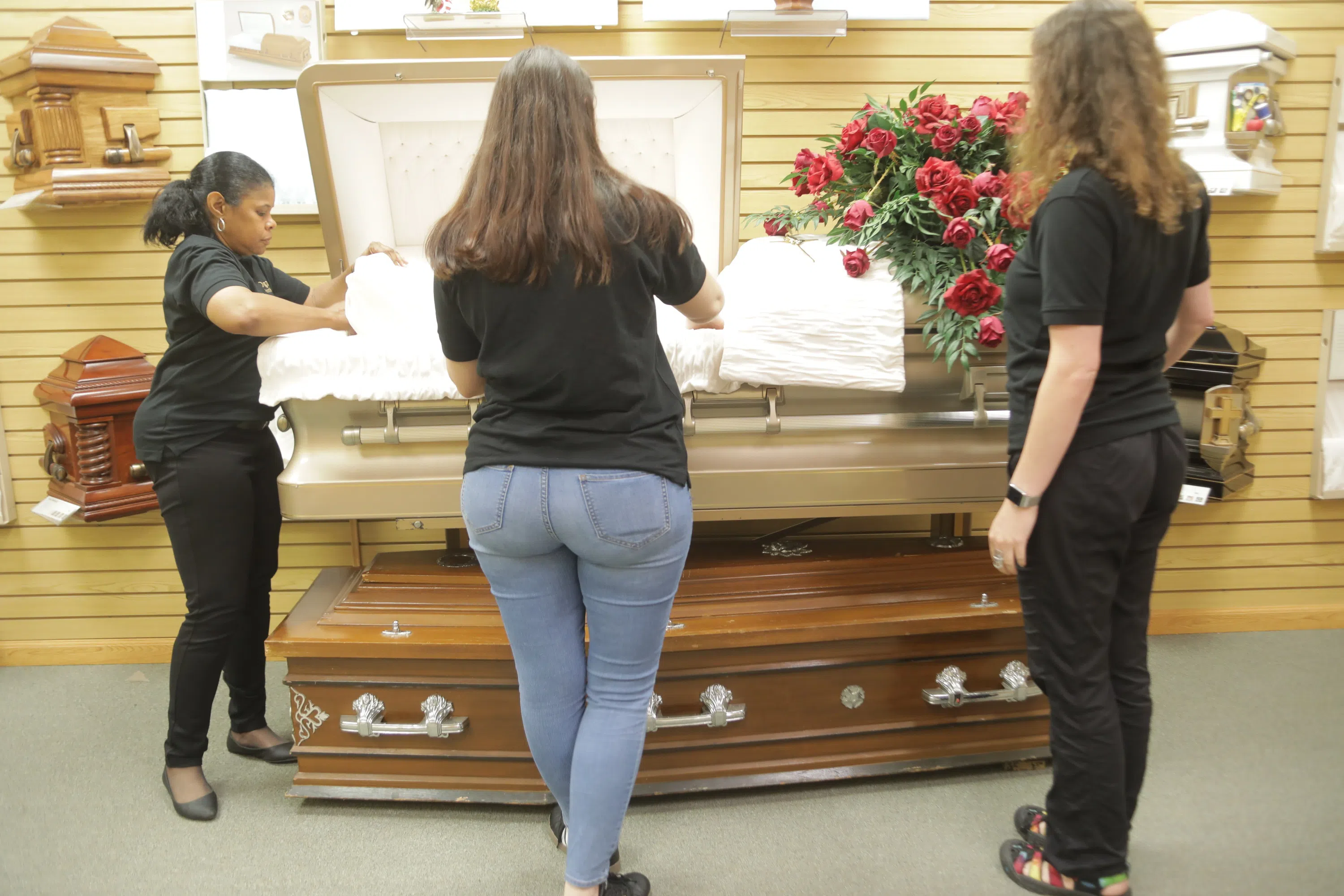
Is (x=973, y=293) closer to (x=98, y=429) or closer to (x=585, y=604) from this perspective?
(x=585, y=604)

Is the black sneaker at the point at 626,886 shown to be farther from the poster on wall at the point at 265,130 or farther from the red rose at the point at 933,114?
the poster on wall at the point at 265,130

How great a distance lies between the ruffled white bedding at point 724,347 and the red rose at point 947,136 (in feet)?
1.17

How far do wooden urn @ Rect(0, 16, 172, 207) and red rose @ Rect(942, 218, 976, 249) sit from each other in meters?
2.33

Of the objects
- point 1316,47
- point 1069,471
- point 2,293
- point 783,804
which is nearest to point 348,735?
point 783,804

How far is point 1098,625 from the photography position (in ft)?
5.55

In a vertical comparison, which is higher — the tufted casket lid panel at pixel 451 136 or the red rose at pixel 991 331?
the tufted casket lid panel at pixel 451 136

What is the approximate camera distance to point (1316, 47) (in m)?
Answer: 2.97

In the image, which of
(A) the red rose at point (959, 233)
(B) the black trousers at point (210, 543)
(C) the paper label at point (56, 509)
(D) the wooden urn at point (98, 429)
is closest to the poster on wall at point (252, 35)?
(D) the wooden urn at point (98, 429)

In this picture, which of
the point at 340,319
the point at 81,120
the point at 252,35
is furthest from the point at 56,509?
the point at 252,35

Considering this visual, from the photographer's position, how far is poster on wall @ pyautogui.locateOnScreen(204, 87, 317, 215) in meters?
2.78

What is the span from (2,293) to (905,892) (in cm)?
319

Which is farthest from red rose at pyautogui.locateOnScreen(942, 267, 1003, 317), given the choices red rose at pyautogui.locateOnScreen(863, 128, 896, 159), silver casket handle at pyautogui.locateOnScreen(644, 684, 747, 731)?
silver casket handle at pyautogui.locateOnScreen(644, 684, 747, 731)

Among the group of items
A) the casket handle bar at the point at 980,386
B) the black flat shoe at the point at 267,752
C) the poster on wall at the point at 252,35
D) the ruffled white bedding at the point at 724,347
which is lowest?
the black flat shoe at the point at 267,752

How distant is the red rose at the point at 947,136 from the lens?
2.10m
